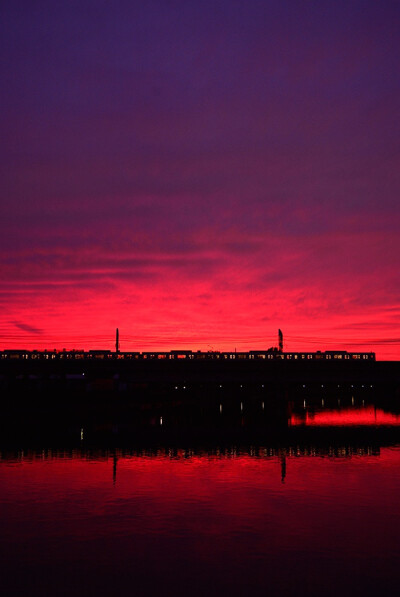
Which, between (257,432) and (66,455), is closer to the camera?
(66,455)

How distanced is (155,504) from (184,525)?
5.94 metres

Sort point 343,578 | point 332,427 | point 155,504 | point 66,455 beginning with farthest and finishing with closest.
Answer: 1. point 332,427
2. point 66,455
3. point 155,504
4. point 343,578

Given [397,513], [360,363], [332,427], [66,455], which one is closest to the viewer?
[397,513]

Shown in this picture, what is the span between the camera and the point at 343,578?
26047mm

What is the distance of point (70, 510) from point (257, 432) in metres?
53.9

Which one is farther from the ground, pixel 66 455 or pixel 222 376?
pixel 222 376

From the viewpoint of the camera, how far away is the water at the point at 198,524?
25891 mm

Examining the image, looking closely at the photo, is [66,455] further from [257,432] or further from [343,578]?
[343,578]

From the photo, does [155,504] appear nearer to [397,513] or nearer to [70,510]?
[70,510]

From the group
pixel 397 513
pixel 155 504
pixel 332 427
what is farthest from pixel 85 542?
pixel 332 427

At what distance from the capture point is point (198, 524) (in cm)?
3516

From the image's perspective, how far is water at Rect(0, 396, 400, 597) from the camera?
25891mm

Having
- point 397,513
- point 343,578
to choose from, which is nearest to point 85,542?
point 343,578

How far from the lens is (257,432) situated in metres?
89.6
